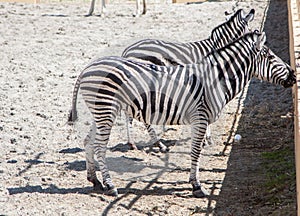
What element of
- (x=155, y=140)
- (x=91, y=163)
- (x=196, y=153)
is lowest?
(x=155, y=140)

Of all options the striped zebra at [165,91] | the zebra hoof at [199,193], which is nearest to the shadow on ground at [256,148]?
the zebra hoof at [199,193]

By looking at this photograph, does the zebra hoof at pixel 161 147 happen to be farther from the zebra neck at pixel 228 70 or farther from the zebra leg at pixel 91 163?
the zebra neck at pixel 228 70

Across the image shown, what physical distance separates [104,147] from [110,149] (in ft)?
4.97

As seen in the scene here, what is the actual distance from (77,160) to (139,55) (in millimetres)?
1363

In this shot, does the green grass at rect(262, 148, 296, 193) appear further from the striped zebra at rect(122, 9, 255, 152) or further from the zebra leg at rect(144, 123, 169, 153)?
the zebra leg at rect(144, 123, 169, 153)

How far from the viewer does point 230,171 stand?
7.08 m

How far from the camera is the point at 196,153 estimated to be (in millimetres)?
6488

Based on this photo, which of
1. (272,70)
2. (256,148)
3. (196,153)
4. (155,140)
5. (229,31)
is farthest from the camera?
(229,31)

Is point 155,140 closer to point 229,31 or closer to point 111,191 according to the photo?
point 111,191

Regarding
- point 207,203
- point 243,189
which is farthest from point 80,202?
point 243,189

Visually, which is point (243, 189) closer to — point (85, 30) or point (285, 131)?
point (285, 131)

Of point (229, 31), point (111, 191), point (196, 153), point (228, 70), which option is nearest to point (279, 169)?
point (196, 153)

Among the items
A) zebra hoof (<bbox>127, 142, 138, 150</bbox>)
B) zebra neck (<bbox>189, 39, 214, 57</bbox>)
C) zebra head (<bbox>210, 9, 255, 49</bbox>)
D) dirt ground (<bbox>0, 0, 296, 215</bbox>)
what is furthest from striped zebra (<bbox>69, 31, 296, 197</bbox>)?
zebra head (<bbox>210, 9, 255, 49</bbox>)

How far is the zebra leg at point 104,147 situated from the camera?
20.8ft
